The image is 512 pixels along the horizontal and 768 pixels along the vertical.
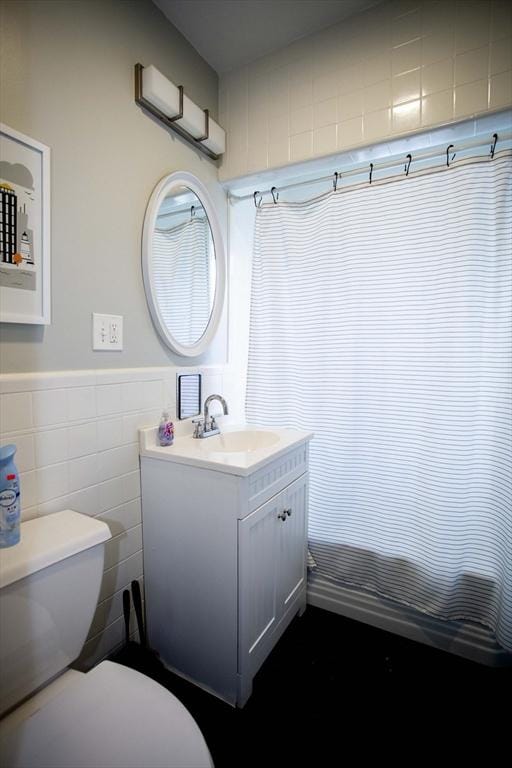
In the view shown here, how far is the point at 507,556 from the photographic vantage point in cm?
125

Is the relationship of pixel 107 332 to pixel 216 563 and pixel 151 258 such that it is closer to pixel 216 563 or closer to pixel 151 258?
pixel 151 258

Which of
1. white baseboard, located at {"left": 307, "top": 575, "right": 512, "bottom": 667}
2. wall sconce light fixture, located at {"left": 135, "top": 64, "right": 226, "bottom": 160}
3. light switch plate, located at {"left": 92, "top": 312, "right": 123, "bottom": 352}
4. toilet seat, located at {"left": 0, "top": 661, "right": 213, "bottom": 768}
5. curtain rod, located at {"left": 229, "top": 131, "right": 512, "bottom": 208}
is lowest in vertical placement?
white baseboard, located at {"left": 307, "top": 575, "right": 512, "bottom": 667}

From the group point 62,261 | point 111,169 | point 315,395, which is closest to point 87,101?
point 111,169

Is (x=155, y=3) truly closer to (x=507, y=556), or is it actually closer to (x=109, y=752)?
(x=109, y=752)

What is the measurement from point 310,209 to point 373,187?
0.29 meters

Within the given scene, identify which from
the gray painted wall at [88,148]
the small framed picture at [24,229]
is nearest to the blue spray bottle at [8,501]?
the gray painted wall at [88,148]

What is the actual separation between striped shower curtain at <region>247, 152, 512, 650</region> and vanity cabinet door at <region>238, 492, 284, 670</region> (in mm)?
405

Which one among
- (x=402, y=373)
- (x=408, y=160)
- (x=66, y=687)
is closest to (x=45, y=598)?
(x=66, y=687)

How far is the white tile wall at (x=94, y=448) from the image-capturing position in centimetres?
95

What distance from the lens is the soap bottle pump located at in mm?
1296

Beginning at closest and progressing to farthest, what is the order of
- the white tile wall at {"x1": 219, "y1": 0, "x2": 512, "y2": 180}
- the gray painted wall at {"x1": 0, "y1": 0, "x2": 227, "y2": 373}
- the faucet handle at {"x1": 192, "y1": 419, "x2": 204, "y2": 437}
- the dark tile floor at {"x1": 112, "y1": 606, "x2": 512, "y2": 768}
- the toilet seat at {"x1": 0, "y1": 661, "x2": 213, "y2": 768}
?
the toilet seat at {"x1": 0, "y1": 661, "x2": 213, "y2": 768}, the gray painted wall at {"x1": 0, "y1": 0, "x2": 227, "y2": 373}, the dark tile floor at {"x1": 112, "y1": 606, "x2": 512, "y2": 768}, the white tile wall at {"x1": 219, "y1": 0, "x2": 512, "y2": 180}, the faucet handle at {"x1": 192, "y1": 419, "x2": 204, "y2": 437}

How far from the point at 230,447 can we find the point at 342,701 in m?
0.98

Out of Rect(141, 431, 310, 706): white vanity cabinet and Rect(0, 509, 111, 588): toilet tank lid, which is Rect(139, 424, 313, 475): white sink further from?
Rect(0, 509, 111, 588): toilet tank lid

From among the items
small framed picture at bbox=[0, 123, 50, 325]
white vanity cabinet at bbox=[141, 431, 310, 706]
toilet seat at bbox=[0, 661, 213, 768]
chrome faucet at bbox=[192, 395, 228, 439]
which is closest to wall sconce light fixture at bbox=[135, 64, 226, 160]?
small framed picture at bbox=[0, 123, 50, 325]
